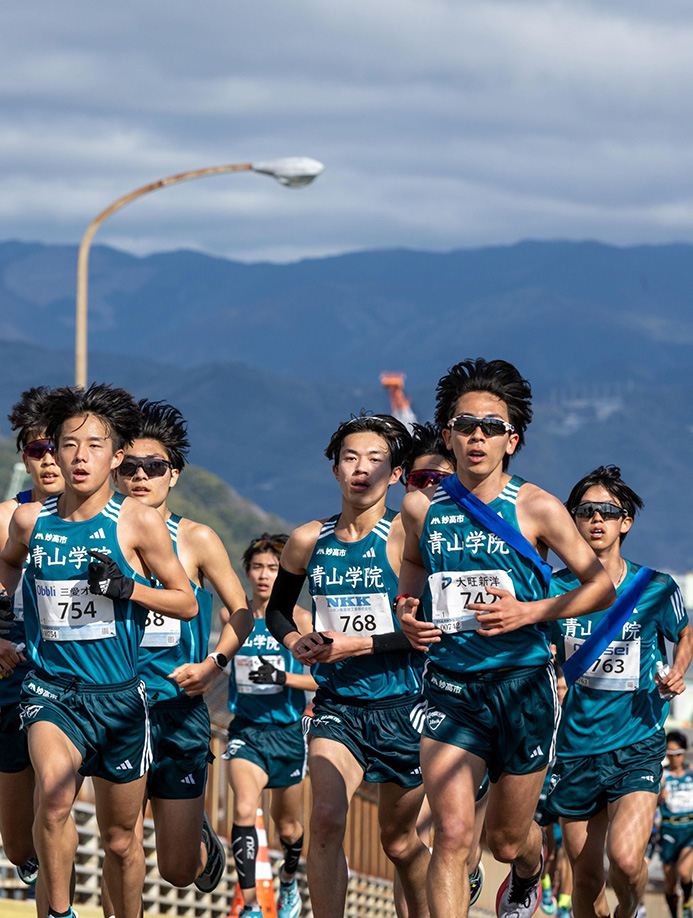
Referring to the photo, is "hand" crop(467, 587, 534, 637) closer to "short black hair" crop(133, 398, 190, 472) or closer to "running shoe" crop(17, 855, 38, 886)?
"short black hair" crop(133, 398, 190, 472)

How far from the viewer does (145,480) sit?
8055mm

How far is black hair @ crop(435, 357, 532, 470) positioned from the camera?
22.2ft

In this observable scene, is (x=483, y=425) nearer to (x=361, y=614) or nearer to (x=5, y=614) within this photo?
(x=361, y=614)

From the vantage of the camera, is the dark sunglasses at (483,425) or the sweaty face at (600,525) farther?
the sweaty face at (600,525)

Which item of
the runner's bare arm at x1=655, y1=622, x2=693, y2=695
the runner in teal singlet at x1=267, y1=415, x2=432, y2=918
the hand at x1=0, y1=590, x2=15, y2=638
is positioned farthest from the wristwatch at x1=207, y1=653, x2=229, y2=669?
the runner's bare arm at x1=655, y1=622, x2=693, y2=695

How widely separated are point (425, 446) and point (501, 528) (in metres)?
2.11

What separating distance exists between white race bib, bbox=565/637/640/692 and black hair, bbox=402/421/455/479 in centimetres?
137

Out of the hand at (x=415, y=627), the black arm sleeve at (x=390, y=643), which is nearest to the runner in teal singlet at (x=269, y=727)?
the black arm sleeve at (x=390, y=643)

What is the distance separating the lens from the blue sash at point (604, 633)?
8.19m

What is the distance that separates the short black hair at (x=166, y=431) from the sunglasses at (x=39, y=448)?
1.73 feet

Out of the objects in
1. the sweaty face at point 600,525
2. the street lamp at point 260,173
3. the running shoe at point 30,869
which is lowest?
the running shoe at point 30,869

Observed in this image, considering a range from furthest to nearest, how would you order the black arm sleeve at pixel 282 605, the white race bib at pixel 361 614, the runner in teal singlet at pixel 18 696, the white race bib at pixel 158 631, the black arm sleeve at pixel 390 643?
the white race bib at pixel 158 631
the black arm sleeve at pixel 282 605
the runner in teal singlet at pixel 18 696
the white race bib at pixel 361 614
the black arm sleeve at pixel 390 643

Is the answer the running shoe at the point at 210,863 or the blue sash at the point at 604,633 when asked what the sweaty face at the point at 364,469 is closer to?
the blue sash at the point at 604,633

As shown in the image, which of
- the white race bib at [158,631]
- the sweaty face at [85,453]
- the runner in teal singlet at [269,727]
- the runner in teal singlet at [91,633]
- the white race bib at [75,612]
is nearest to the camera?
the runner in teal singlet at [91,633]
